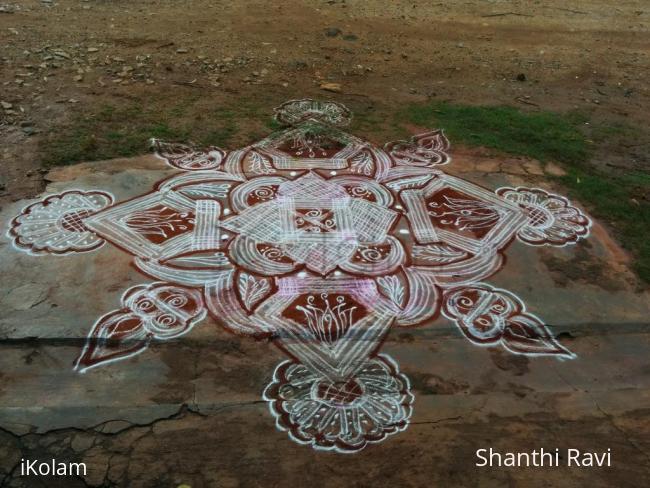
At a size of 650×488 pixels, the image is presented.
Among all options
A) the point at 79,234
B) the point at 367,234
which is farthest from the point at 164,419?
the point at 367,234

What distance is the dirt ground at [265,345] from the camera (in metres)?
2.76

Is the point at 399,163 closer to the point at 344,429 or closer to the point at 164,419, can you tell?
the point at 344,429

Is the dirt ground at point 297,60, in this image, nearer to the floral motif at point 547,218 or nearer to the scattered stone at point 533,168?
the scattered stone at point 533,168

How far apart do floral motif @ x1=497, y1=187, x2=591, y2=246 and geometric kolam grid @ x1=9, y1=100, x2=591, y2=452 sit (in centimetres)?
1

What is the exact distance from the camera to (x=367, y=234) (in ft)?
13.5

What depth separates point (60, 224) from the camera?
3.97 meters

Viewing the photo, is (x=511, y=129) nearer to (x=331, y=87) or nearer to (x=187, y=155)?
(x=331, y=87)

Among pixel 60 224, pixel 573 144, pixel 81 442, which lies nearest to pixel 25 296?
pixel 60 224

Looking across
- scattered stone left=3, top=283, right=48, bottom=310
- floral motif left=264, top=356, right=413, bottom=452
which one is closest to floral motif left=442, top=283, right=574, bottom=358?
floral motif left=264, top=356, right=413, bottom=452

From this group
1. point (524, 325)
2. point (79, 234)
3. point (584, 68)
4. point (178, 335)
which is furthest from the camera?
point (584, 68)

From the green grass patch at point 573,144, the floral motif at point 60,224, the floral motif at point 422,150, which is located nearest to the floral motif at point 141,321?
the floral motif at point 60,224

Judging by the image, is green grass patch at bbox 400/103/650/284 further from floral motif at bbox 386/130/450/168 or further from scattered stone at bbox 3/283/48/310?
scattered stone at bbox 3/283/48/310

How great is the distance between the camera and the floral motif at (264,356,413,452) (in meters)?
2.88

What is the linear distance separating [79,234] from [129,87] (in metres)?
2.32
